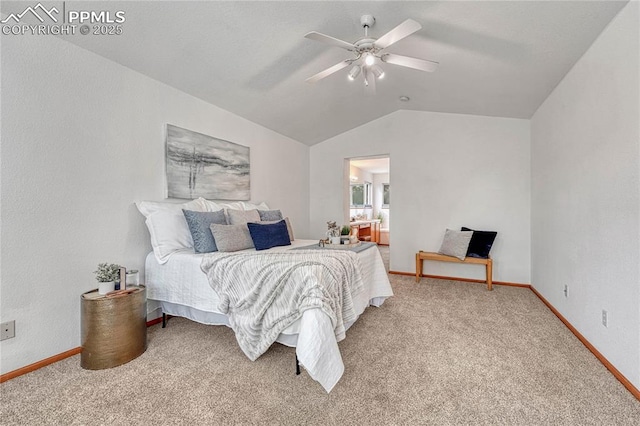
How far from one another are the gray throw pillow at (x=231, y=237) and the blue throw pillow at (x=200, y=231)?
0.06 meters

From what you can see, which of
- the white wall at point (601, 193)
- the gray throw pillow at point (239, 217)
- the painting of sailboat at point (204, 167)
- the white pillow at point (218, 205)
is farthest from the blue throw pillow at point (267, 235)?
the white wall at point (601, 193)

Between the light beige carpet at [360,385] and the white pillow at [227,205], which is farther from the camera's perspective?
the white pillow at [227,205]

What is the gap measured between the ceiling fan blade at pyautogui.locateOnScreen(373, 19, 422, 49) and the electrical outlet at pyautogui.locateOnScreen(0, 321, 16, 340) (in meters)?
3.10

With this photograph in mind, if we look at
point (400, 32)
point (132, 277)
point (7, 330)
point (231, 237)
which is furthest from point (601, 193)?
point (7, 330)

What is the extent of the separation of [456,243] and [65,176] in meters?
4.32

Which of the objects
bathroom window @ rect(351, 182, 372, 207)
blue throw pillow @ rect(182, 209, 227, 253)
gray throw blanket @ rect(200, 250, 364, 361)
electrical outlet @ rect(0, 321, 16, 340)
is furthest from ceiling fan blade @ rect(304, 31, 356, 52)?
bathroom window @ rect(351, 182, 372, 207)

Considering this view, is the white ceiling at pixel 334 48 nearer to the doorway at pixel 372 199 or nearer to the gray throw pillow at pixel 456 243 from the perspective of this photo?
the gray throw pillow at pixel 456 243

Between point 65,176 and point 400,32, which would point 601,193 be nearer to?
point 400,32

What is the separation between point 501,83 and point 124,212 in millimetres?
3944

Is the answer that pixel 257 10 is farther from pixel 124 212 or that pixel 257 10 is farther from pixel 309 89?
pixel 124 212

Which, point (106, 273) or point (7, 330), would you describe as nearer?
point (7, 330)

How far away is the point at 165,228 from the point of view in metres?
2.58

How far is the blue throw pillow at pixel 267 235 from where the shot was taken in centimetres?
286

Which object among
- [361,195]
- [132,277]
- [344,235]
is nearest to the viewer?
[132,277]
